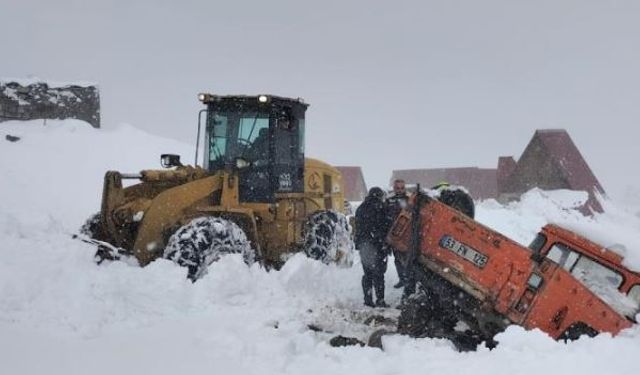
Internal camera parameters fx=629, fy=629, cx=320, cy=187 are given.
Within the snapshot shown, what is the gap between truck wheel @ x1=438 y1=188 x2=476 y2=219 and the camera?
8.70 metres

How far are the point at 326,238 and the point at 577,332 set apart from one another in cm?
392

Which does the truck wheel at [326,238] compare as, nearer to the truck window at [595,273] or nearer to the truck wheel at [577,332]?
the truck window at [595,273]

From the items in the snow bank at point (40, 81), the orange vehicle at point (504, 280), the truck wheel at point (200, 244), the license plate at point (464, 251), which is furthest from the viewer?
the snow bank at point (40, 81)

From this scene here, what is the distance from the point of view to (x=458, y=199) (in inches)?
344

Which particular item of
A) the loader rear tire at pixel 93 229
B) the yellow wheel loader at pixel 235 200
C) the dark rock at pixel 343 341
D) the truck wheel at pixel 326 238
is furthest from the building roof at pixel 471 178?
the dark rock at pixel 343 341

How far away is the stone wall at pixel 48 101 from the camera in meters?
26.5

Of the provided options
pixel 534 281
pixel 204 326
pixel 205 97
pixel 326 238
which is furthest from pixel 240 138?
pixel 534 281

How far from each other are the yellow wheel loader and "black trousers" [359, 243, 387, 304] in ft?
1.87

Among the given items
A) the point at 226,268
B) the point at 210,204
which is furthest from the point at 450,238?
the point at 210,204

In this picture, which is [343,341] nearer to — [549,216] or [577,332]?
[577,332]

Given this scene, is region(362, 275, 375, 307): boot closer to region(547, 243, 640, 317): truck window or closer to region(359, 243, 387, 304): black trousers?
region(359, 243, 387, 304): black trousers

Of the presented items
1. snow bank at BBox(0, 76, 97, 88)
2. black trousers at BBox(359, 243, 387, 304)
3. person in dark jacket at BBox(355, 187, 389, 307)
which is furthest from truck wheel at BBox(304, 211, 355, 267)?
snow bank at BBox(0, 76, 97, 88)

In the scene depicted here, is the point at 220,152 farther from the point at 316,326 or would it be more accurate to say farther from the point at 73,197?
the point at 73,197

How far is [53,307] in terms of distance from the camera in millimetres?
5527
